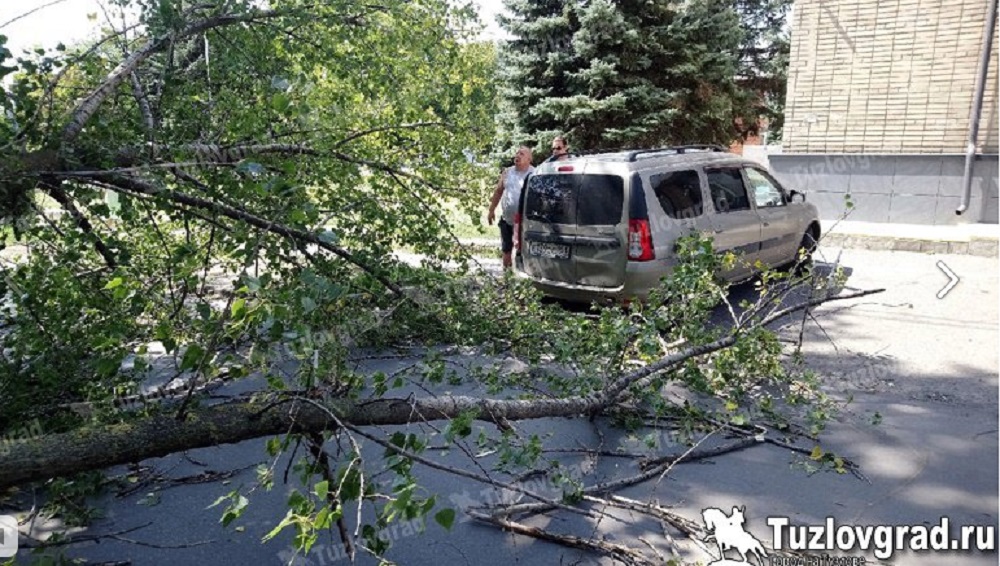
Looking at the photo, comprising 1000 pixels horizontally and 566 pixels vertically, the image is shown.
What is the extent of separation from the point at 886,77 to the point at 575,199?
371 inches

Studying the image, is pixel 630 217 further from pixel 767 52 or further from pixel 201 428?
pixel 767 52

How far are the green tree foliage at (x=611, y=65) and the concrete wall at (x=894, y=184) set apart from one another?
9.63 feet

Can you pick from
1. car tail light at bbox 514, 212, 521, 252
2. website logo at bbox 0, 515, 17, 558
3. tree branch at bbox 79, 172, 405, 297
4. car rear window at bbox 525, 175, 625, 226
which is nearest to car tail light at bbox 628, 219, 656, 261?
car rear window at bbox 525, 175, 625, 226

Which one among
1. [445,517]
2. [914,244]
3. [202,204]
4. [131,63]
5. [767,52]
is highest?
[767,52]

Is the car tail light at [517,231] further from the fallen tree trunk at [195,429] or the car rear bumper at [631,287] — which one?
the fallen tree trunk at [195,429]

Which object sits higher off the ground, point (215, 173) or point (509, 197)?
point (215, 173)

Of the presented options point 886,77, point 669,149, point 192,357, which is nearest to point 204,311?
point 192,357

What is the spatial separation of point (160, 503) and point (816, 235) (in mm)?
8698

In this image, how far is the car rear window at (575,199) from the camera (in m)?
A: 6.65

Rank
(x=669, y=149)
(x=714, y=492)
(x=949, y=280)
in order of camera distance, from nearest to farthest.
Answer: (x=714, y=492)
(x=669, y=149)
(x=949, y=280)

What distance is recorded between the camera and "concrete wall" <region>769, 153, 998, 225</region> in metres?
12.2

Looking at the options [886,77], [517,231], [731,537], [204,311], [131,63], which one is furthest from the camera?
[886,77]

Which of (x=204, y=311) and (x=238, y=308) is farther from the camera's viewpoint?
(x=204, y=311)

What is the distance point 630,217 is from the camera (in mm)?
6477
